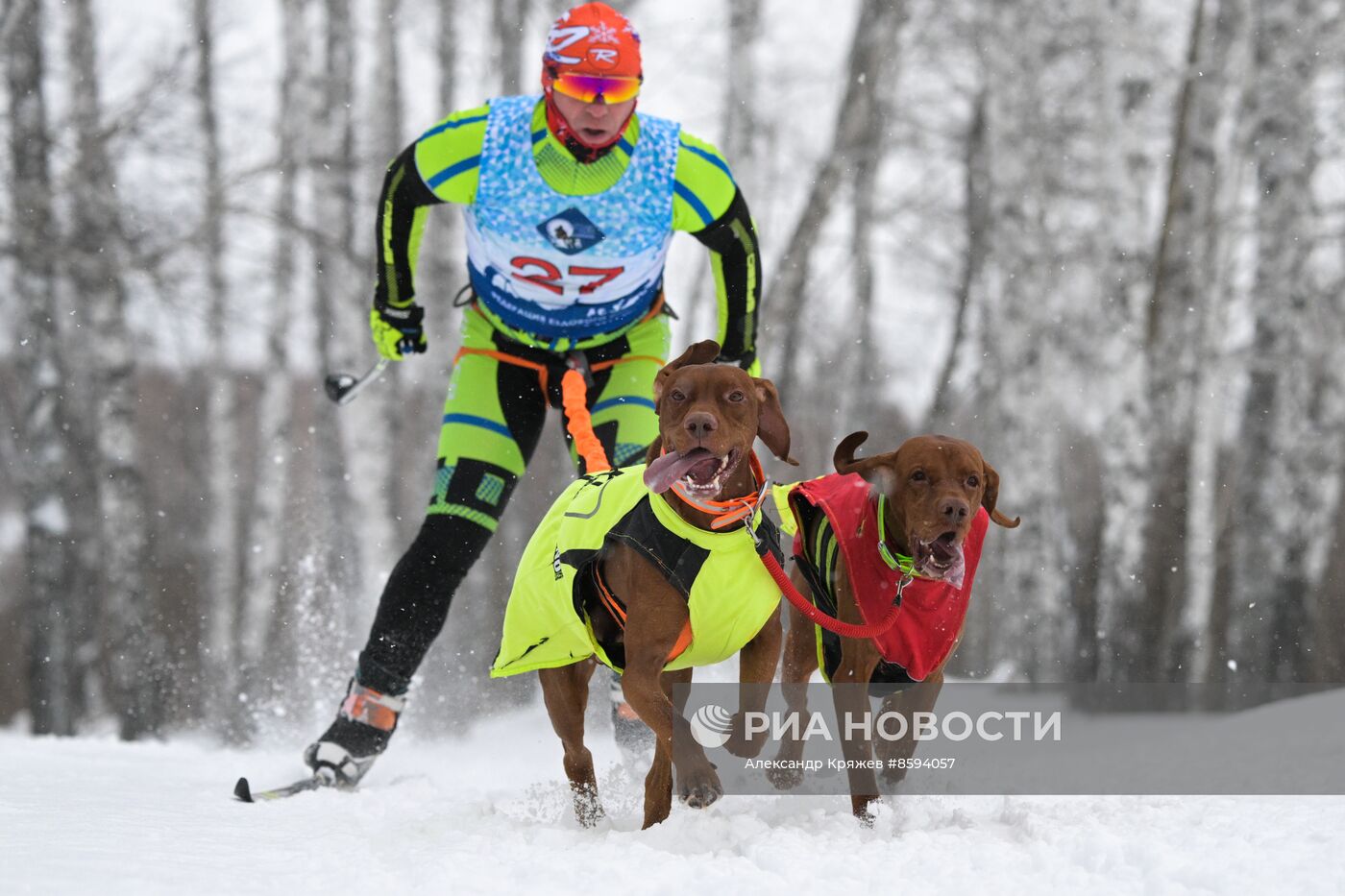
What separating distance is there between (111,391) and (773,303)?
5217 mm

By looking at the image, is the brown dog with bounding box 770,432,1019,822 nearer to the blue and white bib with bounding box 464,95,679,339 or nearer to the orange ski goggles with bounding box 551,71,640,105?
the blue and white bib with bounding box 464,95,679,339

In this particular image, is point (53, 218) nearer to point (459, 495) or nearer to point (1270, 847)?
point (459, 495)

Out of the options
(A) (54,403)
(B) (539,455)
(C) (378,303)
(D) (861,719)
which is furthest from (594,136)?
(B) (539,455)

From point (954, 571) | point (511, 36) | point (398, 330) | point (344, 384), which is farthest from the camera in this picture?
point (511, 36)

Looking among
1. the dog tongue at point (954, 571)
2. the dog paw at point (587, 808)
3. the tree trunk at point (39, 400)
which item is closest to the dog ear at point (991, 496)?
the dog tongue at point (954, 571)

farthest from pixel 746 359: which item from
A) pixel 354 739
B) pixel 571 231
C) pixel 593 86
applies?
pixel 354 739

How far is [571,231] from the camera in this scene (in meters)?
4.27

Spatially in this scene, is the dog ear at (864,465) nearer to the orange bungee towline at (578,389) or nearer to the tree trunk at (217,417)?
the orange bungee towline at (578,389)

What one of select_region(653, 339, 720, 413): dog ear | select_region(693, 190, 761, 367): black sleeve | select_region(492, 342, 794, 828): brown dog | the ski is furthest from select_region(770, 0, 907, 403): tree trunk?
select_region(492, 342, 794, 828): brown dog

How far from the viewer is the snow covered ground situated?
2.61 meters

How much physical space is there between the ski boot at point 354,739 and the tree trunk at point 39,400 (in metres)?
6.92

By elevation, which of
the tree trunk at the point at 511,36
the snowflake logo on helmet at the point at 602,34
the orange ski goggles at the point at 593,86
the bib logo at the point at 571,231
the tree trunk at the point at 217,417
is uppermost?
the tree trunk at the point at 511,36

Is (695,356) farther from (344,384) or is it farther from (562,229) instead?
(344,384)

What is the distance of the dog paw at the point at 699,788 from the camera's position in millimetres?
3078
